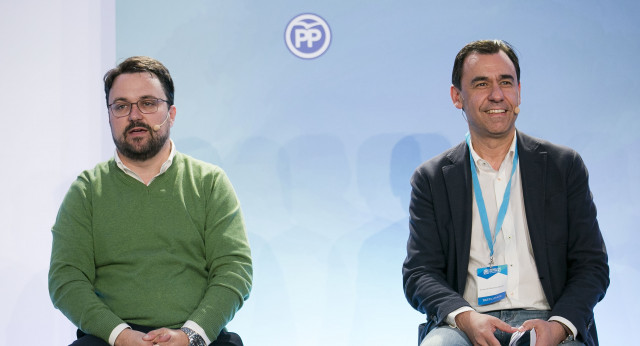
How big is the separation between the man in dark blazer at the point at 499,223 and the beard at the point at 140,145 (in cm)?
101

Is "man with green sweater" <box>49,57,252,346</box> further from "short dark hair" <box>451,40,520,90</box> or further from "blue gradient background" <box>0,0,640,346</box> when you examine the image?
"short dark hair" <box>451,40,520,90</box>

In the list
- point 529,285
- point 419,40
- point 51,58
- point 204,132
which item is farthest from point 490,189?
point 51,58

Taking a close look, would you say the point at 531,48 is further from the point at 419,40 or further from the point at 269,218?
the point at 269,218

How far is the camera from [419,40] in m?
3.38

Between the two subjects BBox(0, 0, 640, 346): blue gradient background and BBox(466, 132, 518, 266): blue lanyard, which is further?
BBox(0, 0, 640, 346): blue gradient background

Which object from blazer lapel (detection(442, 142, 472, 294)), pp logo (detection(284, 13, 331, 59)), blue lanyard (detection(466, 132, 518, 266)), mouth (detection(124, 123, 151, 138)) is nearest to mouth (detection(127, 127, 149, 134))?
mouth (detection(124, 123, 151, 138))

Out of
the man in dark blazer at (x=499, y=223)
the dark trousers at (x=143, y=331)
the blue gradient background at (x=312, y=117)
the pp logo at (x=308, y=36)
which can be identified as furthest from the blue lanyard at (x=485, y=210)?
the pp logo at (x=308, y=36)

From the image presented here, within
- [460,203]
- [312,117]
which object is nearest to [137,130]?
[312,117]

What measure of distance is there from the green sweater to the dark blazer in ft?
2.20

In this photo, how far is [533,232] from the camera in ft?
8.03

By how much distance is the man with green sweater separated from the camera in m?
A: 2.42

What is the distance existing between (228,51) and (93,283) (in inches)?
54.4

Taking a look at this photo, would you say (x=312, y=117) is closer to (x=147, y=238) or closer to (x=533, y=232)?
(x=147, y=238)

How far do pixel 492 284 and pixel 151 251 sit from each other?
125 centimetres
